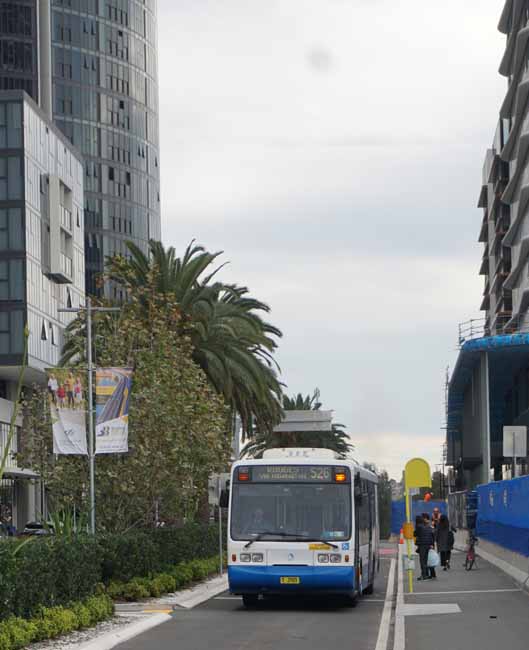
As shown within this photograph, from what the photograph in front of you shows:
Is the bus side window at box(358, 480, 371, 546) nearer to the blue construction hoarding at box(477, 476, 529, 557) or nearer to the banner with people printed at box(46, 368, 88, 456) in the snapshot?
the blue construction hoarding at box(477, 476, 529, 557)

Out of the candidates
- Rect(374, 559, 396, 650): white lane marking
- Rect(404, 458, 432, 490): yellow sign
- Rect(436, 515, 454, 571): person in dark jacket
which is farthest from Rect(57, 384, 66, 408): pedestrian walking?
Rect(436, 515, 454, 571): person in dark jacket

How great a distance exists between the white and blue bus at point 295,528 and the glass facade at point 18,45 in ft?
299

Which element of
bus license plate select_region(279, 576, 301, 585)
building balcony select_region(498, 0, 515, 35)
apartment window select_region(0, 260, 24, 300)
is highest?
building balcony select_region(498, 0, 515, 35)

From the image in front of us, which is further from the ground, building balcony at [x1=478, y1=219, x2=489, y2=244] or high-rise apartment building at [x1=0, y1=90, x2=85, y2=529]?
building balcony at [x1=478, y1=219, x2=489, y2=244]

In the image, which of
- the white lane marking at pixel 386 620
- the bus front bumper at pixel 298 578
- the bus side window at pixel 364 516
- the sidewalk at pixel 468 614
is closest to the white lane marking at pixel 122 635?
the bus front bumper at pixel 298 578

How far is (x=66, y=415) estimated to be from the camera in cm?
2888

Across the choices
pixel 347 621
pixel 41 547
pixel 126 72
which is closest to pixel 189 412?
pixel 347 621

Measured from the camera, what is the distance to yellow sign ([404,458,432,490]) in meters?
33.5

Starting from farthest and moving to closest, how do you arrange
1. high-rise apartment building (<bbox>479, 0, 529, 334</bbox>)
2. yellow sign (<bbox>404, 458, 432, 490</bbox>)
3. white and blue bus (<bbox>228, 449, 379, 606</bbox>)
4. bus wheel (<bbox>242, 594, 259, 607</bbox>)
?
high-rise apartment building (<bbox>479, 0, 529, 334</bbox>) < yellow sign (<bbox>404, 458, 432, 490</bbox>) < bus wheel (<bbox>242, 594, 259, 607</bbox>) < white and blue bus (<bbox>228, 449, 379, 606</bbox>)

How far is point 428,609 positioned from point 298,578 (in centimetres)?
243

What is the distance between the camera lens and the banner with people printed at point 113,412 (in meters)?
29.1

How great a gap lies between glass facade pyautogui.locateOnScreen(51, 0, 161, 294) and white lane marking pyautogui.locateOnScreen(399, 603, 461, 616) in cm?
11173

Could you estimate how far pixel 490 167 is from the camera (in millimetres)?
126562

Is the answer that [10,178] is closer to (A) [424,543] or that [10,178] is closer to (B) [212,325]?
(B) [212,325]
